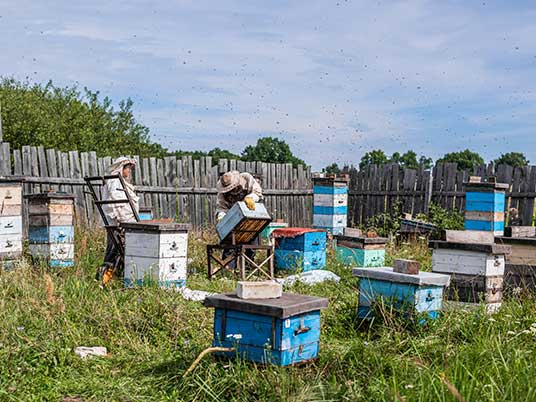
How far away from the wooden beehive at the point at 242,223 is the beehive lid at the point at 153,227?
1129mm

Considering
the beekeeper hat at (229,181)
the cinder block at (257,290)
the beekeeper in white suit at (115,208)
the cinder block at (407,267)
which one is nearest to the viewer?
the cinder block at (257,290)

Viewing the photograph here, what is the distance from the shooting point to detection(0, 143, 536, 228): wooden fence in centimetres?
1180

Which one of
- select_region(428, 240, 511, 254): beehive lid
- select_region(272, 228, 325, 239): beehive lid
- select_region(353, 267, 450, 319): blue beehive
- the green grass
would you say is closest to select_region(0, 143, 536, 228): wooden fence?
select_region(272, 228, 325, 239): beehive lid

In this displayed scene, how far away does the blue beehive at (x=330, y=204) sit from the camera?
504 inches

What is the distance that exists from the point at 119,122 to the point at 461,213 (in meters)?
14.7

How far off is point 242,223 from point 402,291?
131 inches

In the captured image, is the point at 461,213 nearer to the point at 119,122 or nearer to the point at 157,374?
the point at 157,374

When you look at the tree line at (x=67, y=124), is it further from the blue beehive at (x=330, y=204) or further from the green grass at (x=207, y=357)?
the green grass at (x=207, y=357)

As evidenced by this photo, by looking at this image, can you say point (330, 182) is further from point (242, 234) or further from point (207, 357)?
point (207, 357)

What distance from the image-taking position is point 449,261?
6.40m

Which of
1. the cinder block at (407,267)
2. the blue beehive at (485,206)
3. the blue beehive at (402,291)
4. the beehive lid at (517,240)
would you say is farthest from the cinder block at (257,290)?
the blue beehive at (485,206)

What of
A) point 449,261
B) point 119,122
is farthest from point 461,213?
point 119,122

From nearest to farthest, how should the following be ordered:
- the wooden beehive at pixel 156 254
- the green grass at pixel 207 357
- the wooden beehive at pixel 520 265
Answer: the green grass at pixel 207 357 → the wooden beehive at pixel 520 265 → the wooden beehive at pixel 156 254

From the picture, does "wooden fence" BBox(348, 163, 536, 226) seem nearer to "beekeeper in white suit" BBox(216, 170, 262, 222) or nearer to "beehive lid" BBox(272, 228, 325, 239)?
"beehive lid" BBox(272, 228, 325, 239)
